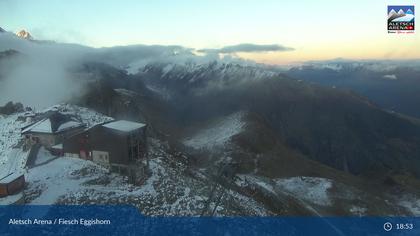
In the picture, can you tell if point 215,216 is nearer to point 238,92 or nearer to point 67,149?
point 67,149

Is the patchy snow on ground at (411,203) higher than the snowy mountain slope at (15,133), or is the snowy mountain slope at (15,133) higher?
the snowy mountain slope at (15,133)

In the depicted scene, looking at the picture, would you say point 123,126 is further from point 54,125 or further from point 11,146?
point 11,146

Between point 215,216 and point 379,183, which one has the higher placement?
point 215,216

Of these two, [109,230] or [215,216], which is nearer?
[109,230]

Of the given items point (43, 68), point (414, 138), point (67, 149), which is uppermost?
point (43, 68)

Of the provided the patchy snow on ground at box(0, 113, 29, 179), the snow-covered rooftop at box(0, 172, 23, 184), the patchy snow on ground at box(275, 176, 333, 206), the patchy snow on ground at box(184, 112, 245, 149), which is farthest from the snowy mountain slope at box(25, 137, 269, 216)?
the patchy snow on ground at box(184, 112, 245, 149)

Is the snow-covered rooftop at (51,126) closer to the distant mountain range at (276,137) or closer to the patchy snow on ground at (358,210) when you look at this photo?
the distant mountain range at (276,137)

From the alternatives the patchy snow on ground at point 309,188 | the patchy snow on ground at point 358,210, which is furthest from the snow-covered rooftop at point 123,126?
the patchy snow on ground at point 358,210

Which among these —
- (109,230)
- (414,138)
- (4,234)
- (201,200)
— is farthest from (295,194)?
(414,138)

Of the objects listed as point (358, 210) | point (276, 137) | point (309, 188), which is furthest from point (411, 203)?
point (276, 137)
